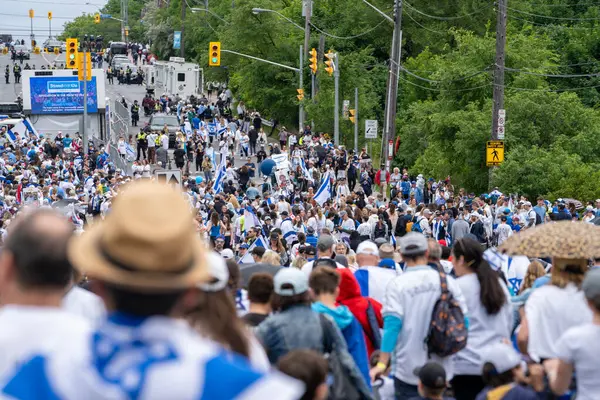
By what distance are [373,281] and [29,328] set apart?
596cm

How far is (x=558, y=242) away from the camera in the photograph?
6637mm

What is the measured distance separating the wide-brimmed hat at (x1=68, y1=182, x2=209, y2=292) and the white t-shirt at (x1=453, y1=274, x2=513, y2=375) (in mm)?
4387

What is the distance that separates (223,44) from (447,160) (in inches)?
→ 1128

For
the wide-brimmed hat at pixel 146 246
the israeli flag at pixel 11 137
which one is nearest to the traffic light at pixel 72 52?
the israeli flag at pixel 11 137

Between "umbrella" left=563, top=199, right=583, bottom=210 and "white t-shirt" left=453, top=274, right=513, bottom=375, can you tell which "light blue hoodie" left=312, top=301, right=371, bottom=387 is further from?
"umbrella" left=563, top=199, right=583, bottom=210

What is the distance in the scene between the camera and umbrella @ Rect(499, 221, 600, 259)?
6484mm

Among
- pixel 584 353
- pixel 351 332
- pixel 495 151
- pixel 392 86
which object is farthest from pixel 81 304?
pixel 392 86

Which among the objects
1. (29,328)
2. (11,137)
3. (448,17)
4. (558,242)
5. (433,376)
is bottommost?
(11,137)

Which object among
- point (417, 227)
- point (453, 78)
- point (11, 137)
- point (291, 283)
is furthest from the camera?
point (11, 137)

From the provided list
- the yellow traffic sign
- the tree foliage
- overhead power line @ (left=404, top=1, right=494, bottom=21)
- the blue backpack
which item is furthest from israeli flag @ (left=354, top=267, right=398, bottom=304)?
overhead power line @ (left=404, top=1, right=494, bottom=21)

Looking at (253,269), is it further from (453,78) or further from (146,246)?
(453,78)

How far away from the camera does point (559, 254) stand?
6465 millimetres

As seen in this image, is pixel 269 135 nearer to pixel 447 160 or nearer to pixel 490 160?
pixel 447 160

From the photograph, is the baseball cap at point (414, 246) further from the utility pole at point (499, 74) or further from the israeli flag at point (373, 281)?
the utility pole at point (499, 74)
